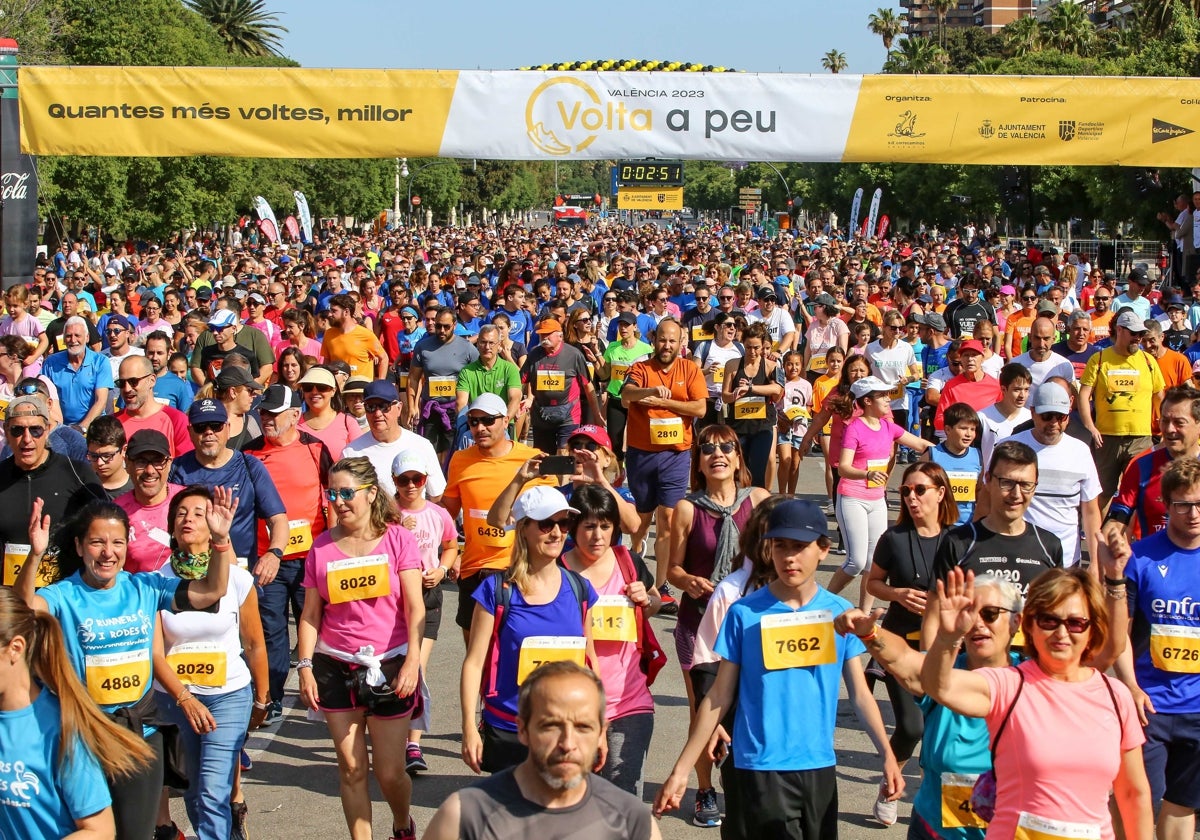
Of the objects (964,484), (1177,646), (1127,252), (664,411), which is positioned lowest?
(1177,646)

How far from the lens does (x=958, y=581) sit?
161 inches

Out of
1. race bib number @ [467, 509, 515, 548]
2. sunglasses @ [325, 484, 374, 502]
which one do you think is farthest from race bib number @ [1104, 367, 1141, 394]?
sunglasses @ [325, 484, 374, 502]

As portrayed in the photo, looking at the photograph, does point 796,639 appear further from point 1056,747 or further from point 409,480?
point 409,480

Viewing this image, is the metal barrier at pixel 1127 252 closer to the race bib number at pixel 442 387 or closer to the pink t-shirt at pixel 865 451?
the race bib number at pixel 442 387

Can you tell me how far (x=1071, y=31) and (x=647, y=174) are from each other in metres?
53.4

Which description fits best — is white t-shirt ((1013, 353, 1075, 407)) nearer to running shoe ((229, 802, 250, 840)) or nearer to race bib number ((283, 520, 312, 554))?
race bib number ((283, 520, 312, 554))

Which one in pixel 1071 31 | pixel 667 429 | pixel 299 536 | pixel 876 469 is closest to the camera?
pixel 299 536

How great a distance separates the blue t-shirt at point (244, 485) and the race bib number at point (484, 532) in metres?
0.94

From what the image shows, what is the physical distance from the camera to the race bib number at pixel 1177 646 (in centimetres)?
561

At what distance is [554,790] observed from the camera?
11.4 feet

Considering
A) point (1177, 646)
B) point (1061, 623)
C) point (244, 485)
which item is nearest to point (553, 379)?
point (244, 485)

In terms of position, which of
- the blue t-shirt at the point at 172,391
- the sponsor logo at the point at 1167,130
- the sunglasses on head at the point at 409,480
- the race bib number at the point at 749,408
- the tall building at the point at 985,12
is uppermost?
the tall building at the point at 985,12

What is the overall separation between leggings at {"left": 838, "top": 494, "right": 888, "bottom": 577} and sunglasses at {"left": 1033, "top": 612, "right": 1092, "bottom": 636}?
4721 millimetres

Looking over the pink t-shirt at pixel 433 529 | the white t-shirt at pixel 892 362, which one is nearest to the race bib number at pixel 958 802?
the pink t-shirt at pixel 433 529
